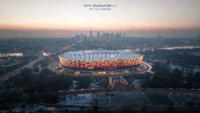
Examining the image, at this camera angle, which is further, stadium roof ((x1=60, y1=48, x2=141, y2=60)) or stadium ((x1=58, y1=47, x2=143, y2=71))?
stadium roof ((x1=60, y1=48, x2=141, y2=60))

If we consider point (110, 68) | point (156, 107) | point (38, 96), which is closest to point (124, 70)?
point (110, 68)

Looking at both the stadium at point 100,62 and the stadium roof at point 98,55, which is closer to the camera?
the stadium at point 100,62

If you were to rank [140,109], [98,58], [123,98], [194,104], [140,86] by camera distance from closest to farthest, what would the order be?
[140,109] → [194,104] → [123,98] → [140,86] → [98,58]

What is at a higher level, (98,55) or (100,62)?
(98,55)

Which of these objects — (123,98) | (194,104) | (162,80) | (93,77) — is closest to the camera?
(194,104)

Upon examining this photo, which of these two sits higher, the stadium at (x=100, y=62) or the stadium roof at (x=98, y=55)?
the stadium roof at (x=98, y=55)

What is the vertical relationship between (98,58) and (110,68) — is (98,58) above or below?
above

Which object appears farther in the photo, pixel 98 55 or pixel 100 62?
pixel 98 55

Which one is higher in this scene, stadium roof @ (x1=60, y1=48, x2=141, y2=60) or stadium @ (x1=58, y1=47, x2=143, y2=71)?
stadium roof @ (x1=60, y1=48, x2=141, y2=60)

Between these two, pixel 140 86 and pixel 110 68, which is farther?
pixel 110 68

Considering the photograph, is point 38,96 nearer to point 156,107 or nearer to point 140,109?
point 140,109
